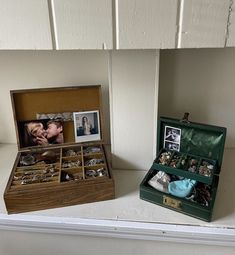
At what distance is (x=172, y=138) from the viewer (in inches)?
32.3

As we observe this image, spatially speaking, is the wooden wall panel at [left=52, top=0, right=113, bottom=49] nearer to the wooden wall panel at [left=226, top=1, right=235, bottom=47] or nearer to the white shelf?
the wooden wall panel at [left=226, top=1, right=235, bottom=47]

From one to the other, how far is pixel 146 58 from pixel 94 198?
1.29ft

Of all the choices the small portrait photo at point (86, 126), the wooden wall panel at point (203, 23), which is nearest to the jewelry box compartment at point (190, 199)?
the small portrait photo at point (86, 126)

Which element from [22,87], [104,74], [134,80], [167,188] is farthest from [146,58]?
[22,87]

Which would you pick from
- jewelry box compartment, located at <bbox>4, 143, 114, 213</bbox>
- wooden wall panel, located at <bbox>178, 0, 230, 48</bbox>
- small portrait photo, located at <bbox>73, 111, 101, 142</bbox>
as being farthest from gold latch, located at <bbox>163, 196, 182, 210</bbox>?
wooden wall panel, located at <bbox>178, 0, 230, 48</bbox>

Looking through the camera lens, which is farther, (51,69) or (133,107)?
(51,69)

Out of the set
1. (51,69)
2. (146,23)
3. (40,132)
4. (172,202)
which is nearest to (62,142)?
(40,132)

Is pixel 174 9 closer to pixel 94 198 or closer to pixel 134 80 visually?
pixel 134 80

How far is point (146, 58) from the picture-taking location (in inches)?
28.4

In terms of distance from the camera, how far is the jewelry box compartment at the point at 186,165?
725 millimetres

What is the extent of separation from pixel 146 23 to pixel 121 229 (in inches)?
18.9

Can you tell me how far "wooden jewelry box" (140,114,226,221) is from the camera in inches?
27.7

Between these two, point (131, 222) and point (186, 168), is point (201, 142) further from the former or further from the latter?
point (131, 222)

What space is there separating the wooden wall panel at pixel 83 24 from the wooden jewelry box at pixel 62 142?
0.33 m
